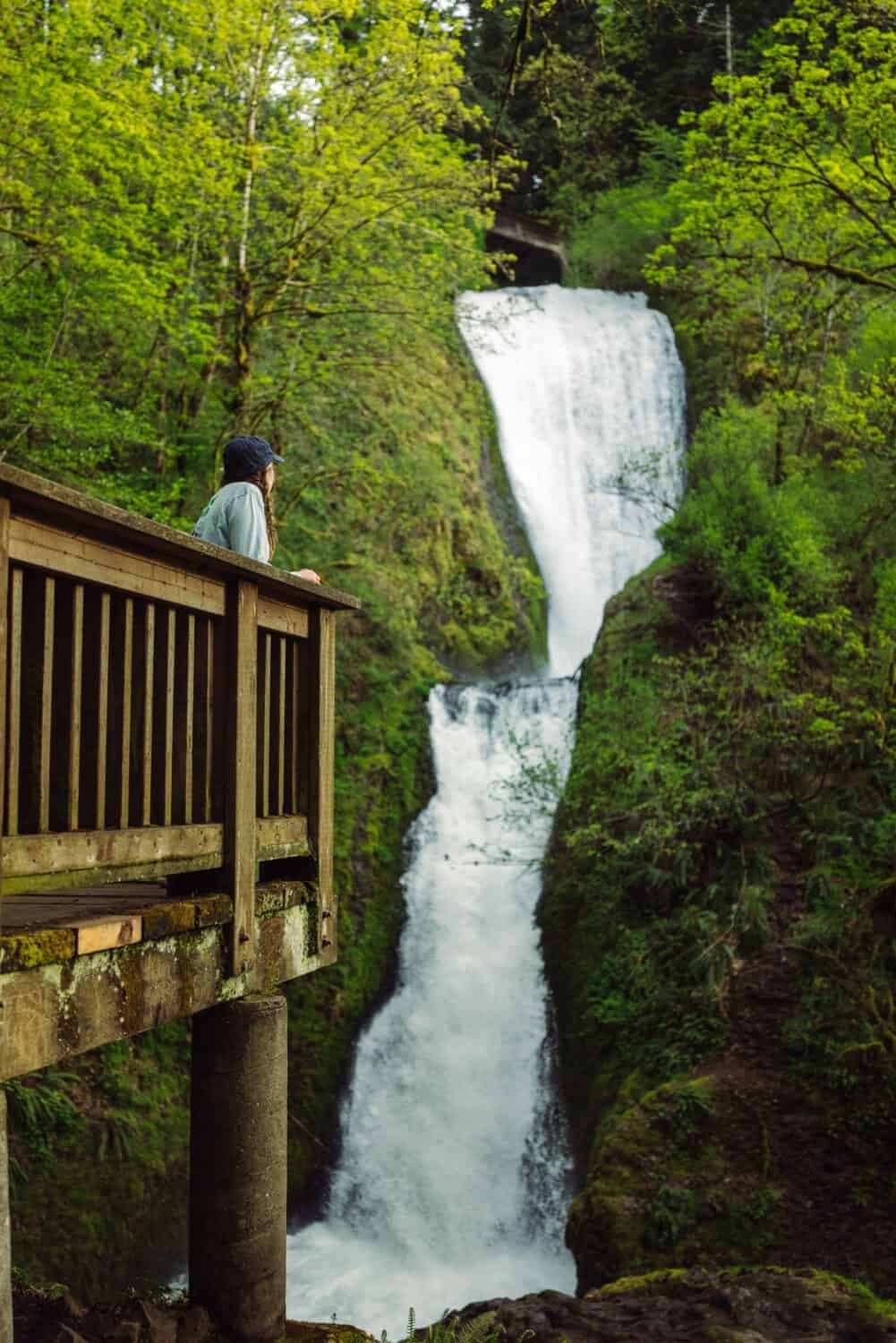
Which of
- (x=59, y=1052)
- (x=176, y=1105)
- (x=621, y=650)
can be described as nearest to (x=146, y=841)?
(x=59, y=1052)

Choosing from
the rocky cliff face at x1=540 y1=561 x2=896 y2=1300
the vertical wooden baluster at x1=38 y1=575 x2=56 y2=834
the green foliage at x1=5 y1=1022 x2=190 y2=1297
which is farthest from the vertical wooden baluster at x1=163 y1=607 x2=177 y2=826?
the green foliage at x1=5 y1=1022 x2=190 y2=1297

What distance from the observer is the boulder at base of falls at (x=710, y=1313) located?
6633 millimetres

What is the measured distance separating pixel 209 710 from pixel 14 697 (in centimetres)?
128

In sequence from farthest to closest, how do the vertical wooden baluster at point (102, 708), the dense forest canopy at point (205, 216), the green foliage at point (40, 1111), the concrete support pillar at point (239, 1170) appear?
the dense forest canopy at point (205, 216), the green foliage at point (40, 1111), the concrete support pillar at point (239, 1170), the vertical wooden baluster at point (102, 708)

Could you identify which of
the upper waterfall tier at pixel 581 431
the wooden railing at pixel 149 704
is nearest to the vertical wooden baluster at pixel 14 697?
the wooden railing at pixel 149 704

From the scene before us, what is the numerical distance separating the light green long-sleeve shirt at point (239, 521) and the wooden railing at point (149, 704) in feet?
0.73

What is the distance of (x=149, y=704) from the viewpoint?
13.4ft

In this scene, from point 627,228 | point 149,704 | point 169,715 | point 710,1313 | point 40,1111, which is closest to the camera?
point 149,704

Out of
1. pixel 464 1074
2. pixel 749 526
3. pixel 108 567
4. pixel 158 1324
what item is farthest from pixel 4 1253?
pixel 749 526

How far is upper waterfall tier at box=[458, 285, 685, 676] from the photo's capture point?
22000 mm

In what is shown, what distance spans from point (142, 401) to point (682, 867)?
288 inches

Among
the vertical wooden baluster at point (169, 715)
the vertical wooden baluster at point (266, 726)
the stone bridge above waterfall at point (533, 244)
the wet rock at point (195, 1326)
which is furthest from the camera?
the stone bridge above waterfall at point (533, 244)

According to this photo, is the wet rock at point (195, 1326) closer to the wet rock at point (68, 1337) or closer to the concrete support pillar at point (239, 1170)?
the concrete support pillar at point (239, 1170)

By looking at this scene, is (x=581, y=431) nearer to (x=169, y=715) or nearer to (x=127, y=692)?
(x=169, y=715)
